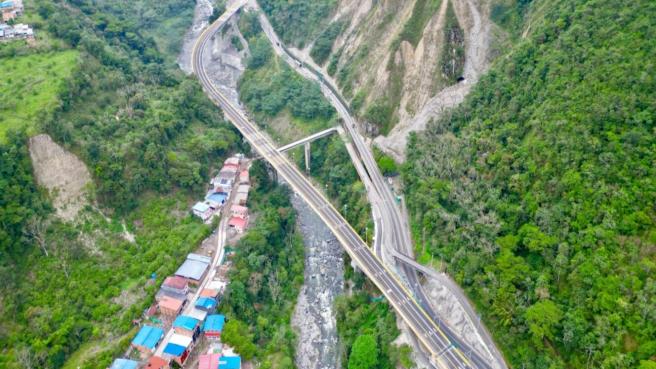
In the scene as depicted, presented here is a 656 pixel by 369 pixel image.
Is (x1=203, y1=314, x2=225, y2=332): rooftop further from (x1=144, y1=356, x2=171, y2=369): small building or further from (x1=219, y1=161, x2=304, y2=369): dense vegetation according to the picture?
(x1=144, y1=356, x2=171, y2=369): small building

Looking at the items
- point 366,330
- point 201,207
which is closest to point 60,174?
point 201,207

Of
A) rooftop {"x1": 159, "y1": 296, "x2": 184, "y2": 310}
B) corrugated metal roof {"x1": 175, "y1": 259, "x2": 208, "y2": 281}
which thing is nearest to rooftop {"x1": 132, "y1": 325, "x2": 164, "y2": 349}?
rooftop {"x1": 159, "y1": 296, "x2": 184, "y2": 310}

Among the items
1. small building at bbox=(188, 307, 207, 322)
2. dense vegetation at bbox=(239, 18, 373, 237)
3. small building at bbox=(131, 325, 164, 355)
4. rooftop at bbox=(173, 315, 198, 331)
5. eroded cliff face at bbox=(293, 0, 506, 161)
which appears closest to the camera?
small building at bbox=(131, 325, 164, 355)

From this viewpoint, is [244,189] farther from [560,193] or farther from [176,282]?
[560,193]

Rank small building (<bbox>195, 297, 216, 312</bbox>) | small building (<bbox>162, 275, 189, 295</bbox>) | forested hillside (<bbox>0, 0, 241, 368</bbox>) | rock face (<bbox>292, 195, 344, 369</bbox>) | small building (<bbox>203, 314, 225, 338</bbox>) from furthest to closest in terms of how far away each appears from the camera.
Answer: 1. rock face (<bbox>292, 195, 344, 369</bbox>)
2. small building (<bbox>162, 275, 189, 295</bbox>)
3. small building (<bbox>195, 297, 216, 312</bbox>)
4. small building (<bbox>203, 314, 225, 338</bbox>)
5. forested hillside (<bbox>0, 0, 241, 368</bbox>)

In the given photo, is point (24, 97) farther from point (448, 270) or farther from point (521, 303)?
point (521, 303)

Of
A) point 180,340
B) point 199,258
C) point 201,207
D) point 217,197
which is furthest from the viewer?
point 217,197
